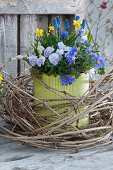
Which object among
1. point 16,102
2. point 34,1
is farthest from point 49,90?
point 34,1

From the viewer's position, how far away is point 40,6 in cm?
188

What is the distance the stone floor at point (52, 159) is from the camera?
968 mm

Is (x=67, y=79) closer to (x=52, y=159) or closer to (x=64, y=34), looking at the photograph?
(x=64, y=34)

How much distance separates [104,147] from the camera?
1.18m

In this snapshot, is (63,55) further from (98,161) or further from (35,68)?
(98,161)

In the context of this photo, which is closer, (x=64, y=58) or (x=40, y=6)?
(x=64, y=58)

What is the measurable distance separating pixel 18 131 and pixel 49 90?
9.9 inches

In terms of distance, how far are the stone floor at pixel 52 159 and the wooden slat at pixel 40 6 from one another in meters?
0.97

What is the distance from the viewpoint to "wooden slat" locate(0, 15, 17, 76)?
180 centimetres

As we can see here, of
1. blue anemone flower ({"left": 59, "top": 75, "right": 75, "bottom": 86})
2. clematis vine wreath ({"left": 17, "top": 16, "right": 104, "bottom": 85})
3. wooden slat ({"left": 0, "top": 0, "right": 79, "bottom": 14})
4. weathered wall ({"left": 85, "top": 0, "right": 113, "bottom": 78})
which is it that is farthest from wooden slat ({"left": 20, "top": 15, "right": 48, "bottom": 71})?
weathered wall ({"left": 85, "top": 0, "right": 113, "bottom": 78})

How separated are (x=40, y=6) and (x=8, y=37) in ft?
1.03

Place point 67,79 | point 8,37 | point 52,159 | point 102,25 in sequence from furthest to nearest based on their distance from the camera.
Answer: point 102,25
point 8,37
point 67,79
point 52,159

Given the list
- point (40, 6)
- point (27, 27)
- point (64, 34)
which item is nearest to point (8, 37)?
point (27, 27)

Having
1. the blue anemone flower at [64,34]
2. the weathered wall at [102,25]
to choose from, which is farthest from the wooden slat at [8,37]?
the weathered wall at [102,25]
